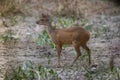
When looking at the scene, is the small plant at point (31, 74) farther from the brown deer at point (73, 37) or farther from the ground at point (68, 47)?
the brown deer at point (73, 37)

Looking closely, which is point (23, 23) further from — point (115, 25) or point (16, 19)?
point (115, 25)

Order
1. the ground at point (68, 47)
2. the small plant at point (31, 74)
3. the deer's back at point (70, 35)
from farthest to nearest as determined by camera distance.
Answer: the ground at point (68, 47)
the deer's back at point (70, 35)
the small plant at point (31, 74)

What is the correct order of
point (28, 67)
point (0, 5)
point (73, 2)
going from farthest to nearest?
point (73, 2), point (0, 5), point (28, 67)

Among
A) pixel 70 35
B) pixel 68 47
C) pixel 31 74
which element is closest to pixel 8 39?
pixel 68 47

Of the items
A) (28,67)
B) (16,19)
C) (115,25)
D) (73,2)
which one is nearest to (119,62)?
(28,67)

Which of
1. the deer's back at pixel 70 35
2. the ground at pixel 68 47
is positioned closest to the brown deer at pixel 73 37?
the deer's back at pixel 70 35

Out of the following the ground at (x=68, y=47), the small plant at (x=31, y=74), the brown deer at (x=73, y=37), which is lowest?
the ground at (x=68, y=47)

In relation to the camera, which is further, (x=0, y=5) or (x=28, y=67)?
(x=0, y=5)

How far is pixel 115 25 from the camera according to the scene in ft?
44.3

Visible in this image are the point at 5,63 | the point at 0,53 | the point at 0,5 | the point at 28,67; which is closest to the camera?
the point at 28,67

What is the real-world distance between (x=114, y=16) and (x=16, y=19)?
10.00 feet

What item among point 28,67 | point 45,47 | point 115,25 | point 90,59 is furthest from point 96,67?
point 115,25

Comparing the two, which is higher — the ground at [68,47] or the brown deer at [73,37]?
the brown deer at [73,37]

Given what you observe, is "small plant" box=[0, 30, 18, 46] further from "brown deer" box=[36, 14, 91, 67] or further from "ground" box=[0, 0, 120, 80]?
"brown deer" box=[36, 14, 91, 67]
